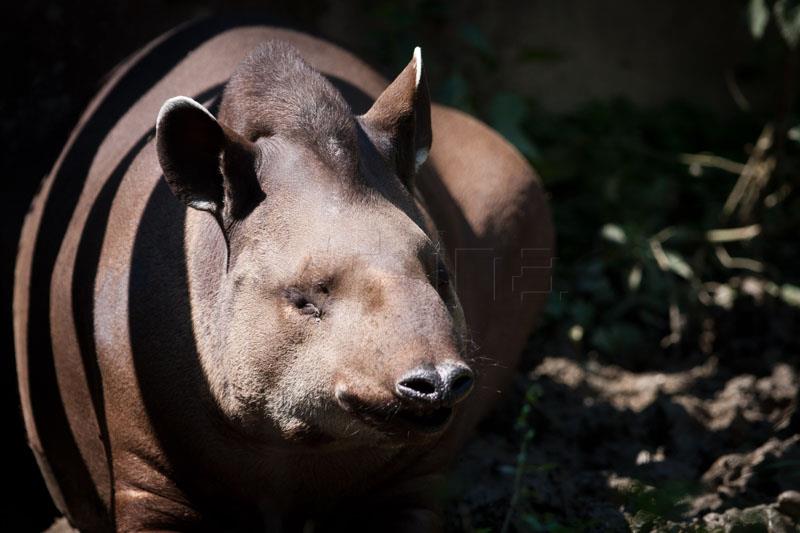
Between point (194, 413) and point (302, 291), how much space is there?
0.64 meters

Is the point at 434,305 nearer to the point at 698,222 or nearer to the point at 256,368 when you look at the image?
the point at 256,368

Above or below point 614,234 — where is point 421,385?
above

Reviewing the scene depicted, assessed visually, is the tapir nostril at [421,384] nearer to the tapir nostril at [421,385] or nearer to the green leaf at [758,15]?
the tapir nostril at [421,385]

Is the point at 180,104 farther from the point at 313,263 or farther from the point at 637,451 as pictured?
the point at 637,451

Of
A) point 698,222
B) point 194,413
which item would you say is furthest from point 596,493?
point 698,222

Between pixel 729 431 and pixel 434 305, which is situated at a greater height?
pixel 434 305

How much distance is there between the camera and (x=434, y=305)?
2842 millimetres

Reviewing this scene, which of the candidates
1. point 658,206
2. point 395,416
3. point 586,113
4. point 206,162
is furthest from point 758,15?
point 395,416

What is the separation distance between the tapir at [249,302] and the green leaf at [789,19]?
5.35 ft

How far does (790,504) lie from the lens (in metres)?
3.55

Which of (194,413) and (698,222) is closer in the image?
(194,413)

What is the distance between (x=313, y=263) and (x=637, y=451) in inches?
78.9

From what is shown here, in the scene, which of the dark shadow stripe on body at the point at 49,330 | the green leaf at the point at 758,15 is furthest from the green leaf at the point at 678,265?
the dark shadow stripe on body at the point at 49,330

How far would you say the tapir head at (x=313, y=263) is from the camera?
2.82 m
